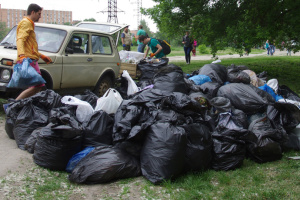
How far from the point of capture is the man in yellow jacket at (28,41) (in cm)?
486

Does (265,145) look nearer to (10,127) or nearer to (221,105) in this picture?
(221,105)

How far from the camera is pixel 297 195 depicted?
3.25m

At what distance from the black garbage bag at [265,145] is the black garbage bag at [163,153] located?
1104mm

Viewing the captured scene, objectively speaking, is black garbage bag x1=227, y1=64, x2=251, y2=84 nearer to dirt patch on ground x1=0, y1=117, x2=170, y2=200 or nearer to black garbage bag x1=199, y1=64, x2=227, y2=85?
black garbage bag x1=199, y1=64, x2=227, y2=85

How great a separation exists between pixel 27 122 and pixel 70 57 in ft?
7.12

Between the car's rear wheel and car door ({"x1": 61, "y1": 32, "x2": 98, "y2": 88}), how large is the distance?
0.67 ft

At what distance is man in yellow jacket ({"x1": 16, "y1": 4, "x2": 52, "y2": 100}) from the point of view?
4.86 m

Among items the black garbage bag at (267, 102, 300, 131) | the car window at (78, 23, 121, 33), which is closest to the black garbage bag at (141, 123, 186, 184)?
the black garbage bag at (267, 102, 300, 131)

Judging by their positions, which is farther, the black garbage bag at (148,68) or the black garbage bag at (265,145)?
the black garbage bag at (148,68)

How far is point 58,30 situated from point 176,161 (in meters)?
4.05

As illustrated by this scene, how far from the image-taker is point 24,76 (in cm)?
477

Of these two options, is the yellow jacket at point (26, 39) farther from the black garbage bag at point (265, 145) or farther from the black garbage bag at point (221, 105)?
the black garbage bag at point (265, 145)

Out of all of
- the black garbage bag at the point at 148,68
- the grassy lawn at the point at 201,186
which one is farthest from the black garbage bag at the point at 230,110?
the black garbage bag at the point at 148,68

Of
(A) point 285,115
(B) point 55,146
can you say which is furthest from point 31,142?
(A) point 285,115
